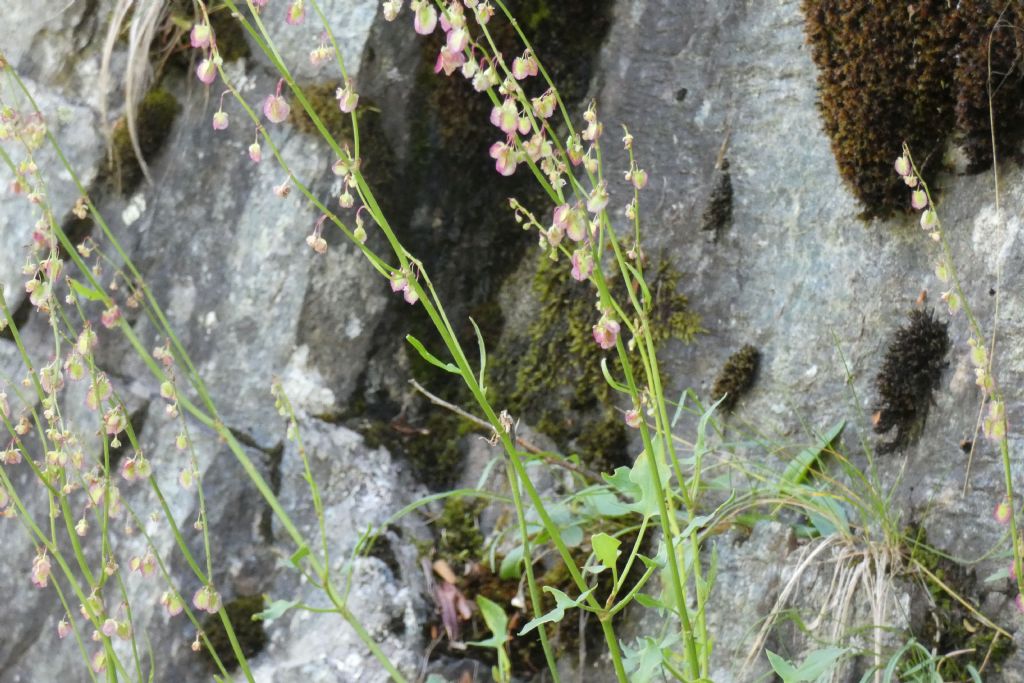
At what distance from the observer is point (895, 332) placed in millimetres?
2342

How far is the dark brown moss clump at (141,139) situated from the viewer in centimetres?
316

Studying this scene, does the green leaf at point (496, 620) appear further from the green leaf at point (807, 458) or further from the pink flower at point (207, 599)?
the green leaf at point (807, 458)

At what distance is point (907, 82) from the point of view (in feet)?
7.53

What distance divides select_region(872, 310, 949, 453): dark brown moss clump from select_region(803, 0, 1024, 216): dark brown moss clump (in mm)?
290

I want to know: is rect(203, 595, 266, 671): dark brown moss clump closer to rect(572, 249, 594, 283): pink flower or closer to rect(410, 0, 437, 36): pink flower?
rect(572, 249, 594, 283): pink flower

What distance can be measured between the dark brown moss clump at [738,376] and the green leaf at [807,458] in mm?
245

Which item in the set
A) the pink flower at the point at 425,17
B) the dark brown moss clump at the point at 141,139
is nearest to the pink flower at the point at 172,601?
the pink flower at the point at 425,17

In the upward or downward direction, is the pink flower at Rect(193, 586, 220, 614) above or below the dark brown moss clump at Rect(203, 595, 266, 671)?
above

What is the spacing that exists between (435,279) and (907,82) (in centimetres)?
132

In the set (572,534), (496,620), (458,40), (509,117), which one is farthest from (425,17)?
(572,534)

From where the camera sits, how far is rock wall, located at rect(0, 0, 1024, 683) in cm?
229

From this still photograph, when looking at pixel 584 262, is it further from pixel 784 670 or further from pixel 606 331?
pixel 784 670

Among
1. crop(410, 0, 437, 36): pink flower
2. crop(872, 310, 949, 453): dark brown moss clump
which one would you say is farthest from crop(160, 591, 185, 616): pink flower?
crop(872, 310, 949, 453): dark brown moss clump

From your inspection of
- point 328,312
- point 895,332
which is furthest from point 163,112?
point 895,332
